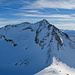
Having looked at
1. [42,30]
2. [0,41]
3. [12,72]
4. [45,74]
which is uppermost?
[42,30]

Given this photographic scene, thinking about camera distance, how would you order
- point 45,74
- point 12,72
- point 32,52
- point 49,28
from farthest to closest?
1. point 49,28
2. point 32,52
3. point 12,72
4. point 45,74

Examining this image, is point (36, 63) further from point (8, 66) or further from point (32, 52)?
point (8, 66)

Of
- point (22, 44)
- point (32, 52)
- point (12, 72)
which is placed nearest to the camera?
point (12, 72)

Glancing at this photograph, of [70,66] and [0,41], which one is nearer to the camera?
[70,66]

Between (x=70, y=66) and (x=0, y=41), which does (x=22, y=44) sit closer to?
(x=0, y=41)

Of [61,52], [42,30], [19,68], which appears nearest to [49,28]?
[42,30]

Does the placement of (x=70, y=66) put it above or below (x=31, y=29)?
below
